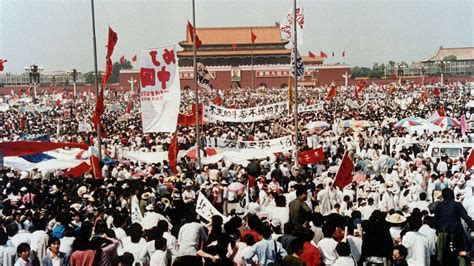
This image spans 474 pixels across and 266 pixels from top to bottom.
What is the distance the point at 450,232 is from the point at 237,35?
6749 centimetres

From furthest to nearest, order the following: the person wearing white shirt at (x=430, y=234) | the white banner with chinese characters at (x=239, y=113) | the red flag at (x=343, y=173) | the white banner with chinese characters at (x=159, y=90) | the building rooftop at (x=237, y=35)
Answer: the building rooftop at (x=237, y=35) → the white banner with chinese characters at (x=239, y=113) → the white banner with chinese characters at (x=159, y=90) → the red flag at (x=343, y=173) → the person wearing white shirt at (x=430, y=234)

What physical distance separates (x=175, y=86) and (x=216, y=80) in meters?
58.6

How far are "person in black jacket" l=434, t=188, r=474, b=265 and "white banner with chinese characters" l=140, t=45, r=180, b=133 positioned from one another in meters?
5.95

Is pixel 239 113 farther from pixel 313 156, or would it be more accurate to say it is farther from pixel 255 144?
pixel 313 156

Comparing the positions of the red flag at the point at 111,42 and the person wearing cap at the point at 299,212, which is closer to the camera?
the person wearing cap at the point at 299,212

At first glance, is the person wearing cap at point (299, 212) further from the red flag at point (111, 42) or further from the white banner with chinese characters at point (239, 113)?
the white banner with chinese characters at point (239, 113)

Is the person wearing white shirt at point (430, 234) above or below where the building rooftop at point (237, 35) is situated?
below

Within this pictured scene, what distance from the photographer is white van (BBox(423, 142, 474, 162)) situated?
15930 millimetres

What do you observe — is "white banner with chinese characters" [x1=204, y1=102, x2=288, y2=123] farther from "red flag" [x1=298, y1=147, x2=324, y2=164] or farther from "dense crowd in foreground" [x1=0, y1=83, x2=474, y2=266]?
"red flag" [x1=298, y1=147, x2=324, y2=164]

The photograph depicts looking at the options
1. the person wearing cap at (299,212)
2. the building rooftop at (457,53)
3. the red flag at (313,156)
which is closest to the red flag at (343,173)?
the person wearing cap at (299,212)

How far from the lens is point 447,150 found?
52.9 feet

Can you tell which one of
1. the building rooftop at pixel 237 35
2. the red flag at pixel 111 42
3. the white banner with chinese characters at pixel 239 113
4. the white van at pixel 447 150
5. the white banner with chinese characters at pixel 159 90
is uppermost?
the building rooftop at pixel 237 35

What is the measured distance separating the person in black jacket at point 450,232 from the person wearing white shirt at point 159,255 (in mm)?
2959

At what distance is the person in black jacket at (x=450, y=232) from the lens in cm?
738
